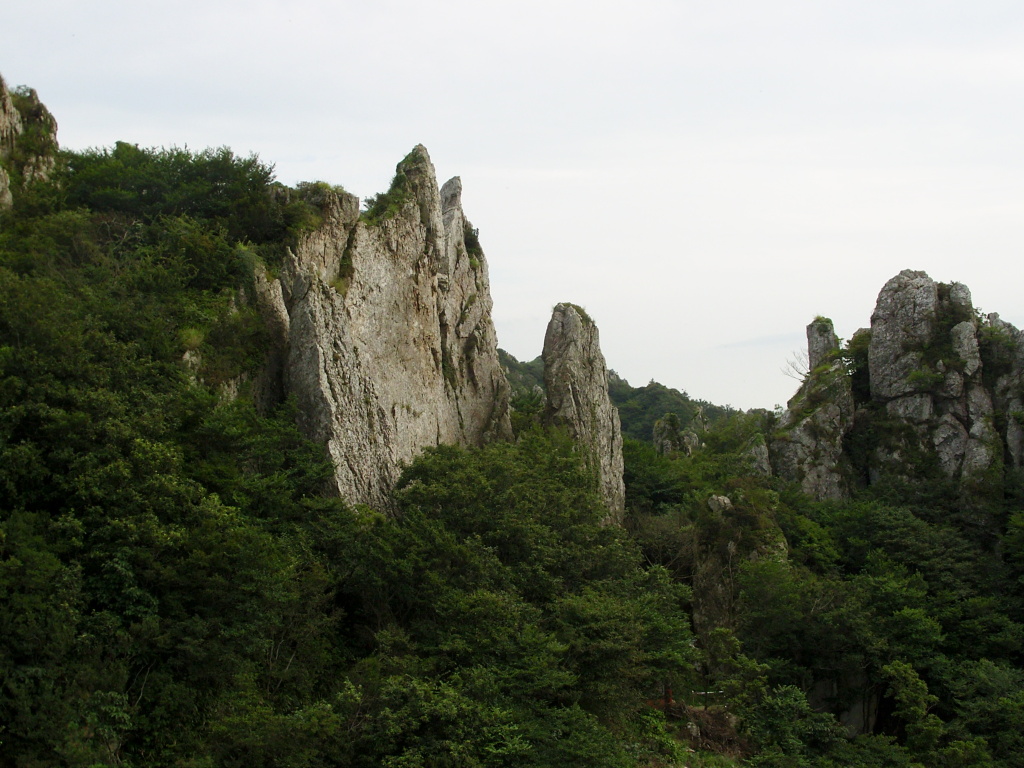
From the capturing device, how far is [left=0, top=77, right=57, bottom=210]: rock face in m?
24.7

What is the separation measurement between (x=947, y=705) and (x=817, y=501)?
11.8 metres

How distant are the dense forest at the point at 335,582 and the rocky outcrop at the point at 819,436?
14.9 ft

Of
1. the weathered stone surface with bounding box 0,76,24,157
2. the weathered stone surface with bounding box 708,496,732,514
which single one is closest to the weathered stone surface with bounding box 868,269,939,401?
the weathered stone surface with bounding box 708,496,732,514

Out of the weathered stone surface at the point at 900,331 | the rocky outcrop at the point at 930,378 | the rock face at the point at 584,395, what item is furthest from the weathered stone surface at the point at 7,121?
the weathered stone surface at the point at 900,331

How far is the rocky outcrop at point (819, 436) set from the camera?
36.8 meters

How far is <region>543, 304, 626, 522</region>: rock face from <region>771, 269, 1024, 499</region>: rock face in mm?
7776

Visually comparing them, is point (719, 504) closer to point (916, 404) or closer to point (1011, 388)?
point (916, 404)

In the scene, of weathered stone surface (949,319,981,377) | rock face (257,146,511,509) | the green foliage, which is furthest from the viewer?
weathered stone surface (949,319,981,377)

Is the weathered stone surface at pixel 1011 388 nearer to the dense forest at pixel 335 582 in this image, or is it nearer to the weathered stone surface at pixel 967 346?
the weathered stone surface at pixel 967 346

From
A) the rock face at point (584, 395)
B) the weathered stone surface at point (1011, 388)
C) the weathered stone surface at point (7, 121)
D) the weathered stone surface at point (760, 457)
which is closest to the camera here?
the weathered stone surface at point (7, 121)

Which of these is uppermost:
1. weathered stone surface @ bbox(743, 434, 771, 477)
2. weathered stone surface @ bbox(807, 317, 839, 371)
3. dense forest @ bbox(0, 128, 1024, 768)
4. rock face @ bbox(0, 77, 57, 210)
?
rock face @ bbox(0, 77, 57, 210)

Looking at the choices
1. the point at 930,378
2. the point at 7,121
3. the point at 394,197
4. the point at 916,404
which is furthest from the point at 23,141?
the point at 930,378

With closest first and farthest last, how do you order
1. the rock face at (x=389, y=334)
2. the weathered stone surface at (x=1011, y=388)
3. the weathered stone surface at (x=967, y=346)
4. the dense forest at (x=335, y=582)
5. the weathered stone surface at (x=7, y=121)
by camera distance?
the dense forest at (x=335, y=582)
the rock face at (x=389, y=334)
the weathered stone surface at (x=7, y=121)
the weathered stone surface at (x=1011, y=388)
the weathered stone surface at (x=967, y=346)

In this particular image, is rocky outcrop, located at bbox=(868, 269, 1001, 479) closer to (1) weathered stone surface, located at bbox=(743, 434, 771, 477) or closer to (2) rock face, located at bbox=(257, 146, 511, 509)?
(1) weathered stone surface, located at bbox=(743, 434, 771, 477)
